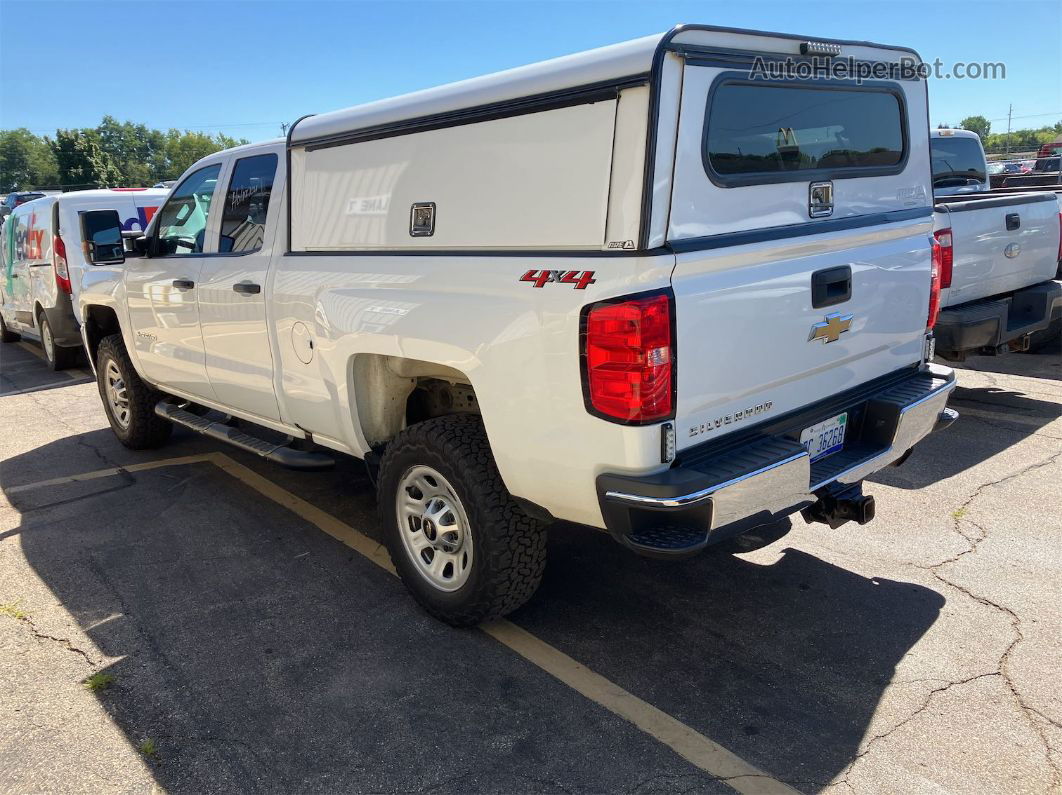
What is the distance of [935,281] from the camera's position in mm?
3977

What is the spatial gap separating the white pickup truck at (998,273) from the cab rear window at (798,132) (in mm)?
2163

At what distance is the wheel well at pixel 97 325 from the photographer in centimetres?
658

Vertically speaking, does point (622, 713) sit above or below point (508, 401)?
below

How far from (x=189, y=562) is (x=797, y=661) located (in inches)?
124

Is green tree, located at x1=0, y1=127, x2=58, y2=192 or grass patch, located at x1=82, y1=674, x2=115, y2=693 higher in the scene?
green tree, located at x1=0, y1=127, x2=58, y2=192

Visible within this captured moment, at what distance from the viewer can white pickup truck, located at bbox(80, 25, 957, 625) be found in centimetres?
273

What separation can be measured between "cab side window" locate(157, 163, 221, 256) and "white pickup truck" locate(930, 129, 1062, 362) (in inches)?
189

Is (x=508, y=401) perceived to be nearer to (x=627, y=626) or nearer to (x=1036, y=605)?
(x=627, y=626)

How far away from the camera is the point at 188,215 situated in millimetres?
5250

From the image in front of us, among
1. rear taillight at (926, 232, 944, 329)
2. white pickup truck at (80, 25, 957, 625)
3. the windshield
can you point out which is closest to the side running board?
white pickup truck at (80, 25, 957, 625)

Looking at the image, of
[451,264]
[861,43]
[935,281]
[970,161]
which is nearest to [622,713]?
[451,264]

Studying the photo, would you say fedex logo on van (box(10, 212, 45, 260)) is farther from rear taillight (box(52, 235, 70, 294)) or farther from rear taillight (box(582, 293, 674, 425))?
rear taillight (box(582, 293, 674, 425))

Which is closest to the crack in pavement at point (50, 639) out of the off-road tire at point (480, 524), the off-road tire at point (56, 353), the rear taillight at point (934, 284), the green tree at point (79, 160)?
the off-road tire at point (480, 524)

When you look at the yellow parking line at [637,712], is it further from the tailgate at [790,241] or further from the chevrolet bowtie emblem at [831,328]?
the chevrolet bowtie emblem at [831,328]
